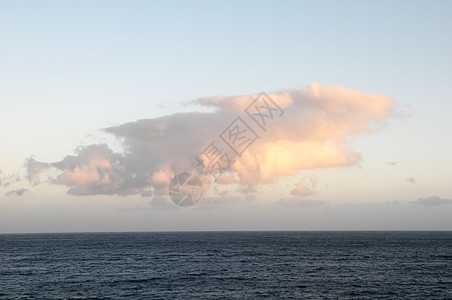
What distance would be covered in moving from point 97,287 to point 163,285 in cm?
1076

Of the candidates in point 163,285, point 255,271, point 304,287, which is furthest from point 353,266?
point 163,285

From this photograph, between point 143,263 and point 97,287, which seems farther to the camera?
point 143,263

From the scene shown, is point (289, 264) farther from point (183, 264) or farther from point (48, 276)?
point (48, 276)

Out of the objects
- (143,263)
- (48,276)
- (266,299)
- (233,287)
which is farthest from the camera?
(143,263)

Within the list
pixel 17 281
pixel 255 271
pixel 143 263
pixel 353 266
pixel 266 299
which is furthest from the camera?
pixel 143 263

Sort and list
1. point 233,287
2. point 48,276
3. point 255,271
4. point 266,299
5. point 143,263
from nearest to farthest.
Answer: point 266,299 → point 233,287 → point 48,276 → point 255,271 → point 143,263

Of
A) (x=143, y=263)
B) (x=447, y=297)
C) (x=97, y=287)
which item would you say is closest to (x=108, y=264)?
(x=143, y=263)

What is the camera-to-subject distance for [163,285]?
7031 centimetres

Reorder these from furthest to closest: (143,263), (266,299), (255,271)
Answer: (143,263)
(255,271)
(266,299)

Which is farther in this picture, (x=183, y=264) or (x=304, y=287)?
(x=183, y=264)

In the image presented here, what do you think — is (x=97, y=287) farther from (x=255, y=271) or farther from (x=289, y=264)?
(x=289, y=264)

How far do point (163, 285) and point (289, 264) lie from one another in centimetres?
3997

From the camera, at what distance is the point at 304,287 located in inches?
2677

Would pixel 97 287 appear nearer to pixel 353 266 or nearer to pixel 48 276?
pixel 48 276
